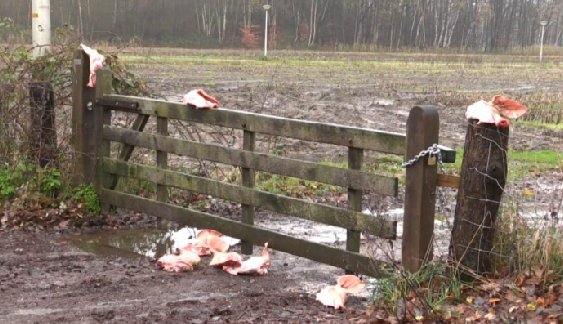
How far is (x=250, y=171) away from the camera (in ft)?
28.3

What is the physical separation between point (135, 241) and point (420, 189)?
12.0ft

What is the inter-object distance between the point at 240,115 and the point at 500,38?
340ft

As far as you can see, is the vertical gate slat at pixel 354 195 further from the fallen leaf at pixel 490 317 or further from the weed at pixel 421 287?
the fallen leaf at pixel 490 317

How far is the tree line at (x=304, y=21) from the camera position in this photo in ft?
234

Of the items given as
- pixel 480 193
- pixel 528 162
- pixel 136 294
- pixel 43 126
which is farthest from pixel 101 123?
pixel 528 162

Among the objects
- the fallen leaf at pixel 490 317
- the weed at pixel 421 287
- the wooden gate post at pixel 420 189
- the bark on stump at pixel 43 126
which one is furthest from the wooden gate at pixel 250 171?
the fallen leaf at pixel 490 317

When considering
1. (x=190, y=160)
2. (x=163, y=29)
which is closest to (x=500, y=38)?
(x=163, y=29)

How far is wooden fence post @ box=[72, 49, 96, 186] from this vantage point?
33.4ft

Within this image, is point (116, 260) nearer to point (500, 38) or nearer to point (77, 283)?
point (77, 283)

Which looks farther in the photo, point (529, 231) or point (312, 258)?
point (312, 258)

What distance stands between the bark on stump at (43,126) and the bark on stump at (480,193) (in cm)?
550

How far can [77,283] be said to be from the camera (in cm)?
766

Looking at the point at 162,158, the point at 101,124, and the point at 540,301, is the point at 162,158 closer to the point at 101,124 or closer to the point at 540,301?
the point at 101,124

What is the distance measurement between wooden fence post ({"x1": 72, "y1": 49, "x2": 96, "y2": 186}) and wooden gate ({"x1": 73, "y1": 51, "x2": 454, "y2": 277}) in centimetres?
1
